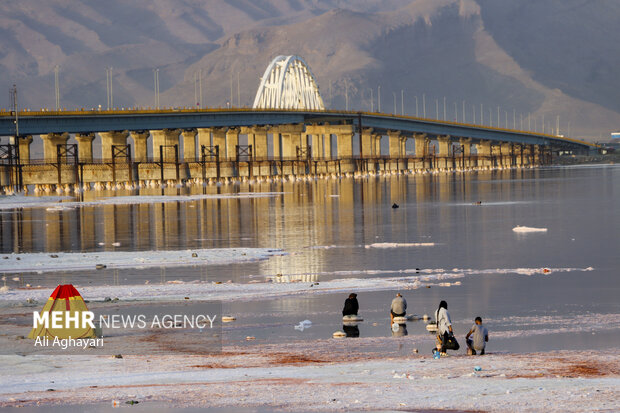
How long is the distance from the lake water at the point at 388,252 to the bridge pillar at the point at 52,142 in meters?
78.5

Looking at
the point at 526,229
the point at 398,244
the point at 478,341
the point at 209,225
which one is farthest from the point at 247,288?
the point at 209,225

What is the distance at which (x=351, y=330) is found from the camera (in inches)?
1201

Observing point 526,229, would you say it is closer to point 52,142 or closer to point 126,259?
point 126,259

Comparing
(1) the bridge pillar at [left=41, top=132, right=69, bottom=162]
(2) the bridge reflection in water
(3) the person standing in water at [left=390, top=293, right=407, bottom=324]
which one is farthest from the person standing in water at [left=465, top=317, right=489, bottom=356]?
(1) the bridge pillar at [left=41, top=132, right=69, bottom=162]

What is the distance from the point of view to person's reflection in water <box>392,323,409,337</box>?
29734mm

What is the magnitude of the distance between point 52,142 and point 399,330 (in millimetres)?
170853

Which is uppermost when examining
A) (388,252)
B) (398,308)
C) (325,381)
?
(388,252)

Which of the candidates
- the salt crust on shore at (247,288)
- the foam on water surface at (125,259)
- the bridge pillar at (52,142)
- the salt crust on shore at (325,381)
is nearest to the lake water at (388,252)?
the salt crust on shore at (247,288)

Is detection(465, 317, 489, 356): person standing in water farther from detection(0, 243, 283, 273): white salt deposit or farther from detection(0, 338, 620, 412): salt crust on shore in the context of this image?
detection(0, 243, 283, 273): white salt deposit

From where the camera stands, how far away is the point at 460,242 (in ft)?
204

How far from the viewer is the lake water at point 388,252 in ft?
103

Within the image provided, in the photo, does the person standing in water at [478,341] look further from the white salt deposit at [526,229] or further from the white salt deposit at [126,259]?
the white salt deposit at [526,229]

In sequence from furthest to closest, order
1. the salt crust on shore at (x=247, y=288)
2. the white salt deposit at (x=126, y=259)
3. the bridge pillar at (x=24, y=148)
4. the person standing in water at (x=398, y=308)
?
1. the bridge pillar at (x=24, y=148)
2. the white salt deposit at (x=126, y=259)
3. the salt crust on shore at (x=247, y=288)
4. the person standing in water at (x=398, y=308)

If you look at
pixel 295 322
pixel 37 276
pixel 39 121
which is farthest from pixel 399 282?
pixel 39 121
